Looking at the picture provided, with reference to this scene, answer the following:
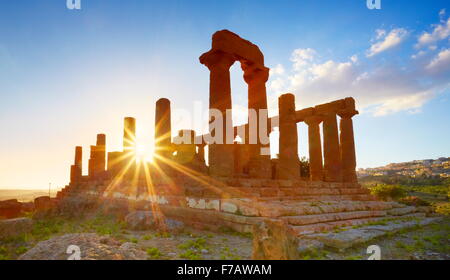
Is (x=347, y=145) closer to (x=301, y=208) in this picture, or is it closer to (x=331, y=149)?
(x=331, y=149)

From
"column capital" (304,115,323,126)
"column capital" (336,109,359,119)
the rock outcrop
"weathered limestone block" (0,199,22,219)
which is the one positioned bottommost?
"weathered limestone block" (0,199,22,219)

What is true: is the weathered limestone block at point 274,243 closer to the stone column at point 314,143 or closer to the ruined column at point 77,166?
the stone column at point 314,143

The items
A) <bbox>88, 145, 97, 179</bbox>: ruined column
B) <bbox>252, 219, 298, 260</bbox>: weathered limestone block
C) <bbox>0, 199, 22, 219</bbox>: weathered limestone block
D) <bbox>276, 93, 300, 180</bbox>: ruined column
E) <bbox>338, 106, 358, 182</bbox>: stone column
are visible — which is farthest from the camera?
<bbox>88, 145, 97, 179</bbox>: ruined column

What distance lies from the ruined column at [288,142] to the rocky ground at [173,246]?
237 inches

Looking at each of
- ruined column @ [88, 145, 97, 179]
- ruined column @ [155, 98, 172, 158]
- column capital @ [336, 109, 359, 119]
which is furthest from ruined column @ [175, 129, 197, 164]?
column capital @ [336, 109, 359, 119]

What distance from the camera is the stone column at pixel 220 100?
12.3 meters

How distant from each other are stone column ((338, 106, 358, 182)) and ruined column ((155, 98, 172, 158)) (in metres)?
10.5

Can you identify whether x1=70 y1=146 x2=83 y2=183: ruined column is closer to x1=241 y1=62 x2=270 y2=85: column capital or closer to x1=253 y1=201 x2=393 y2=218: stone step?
x1=241 y1=62 x2=270 y2=85: column capital

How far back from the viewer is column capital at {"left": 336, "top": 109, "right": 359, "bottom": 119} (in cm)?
1758

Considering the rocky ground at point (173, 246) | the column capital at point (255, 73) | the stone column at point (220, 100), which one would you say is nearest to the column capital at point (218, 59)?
the stone column at point (220, 100)

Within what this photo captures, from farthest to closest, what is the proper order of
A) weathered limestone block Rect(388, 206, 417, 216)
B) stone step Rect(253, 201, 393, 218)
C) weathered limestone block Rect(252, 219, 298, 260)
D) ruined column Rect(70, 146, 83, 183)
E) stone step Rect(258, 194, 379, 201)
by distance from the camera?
1. ruined column Rect(70, 146, 83, 183)
2. weathered limestone block Rect(388, 206, 417, 216)
3. stone step Rect(258, 194, 379, 201)
4. stone step Rect(253, 201, 393, 218)
5. weathered limestone block Rect(252, 219, 298, 260)

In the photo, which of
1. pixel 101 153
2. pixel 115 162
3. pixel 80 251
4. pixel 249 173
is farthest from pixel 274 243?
pixel 101 153

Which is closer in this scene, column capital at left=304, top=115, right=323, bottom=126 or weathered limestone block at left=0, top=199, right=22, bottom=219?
weathered limestone block at left=0, top=199, right=22, bottom=219
